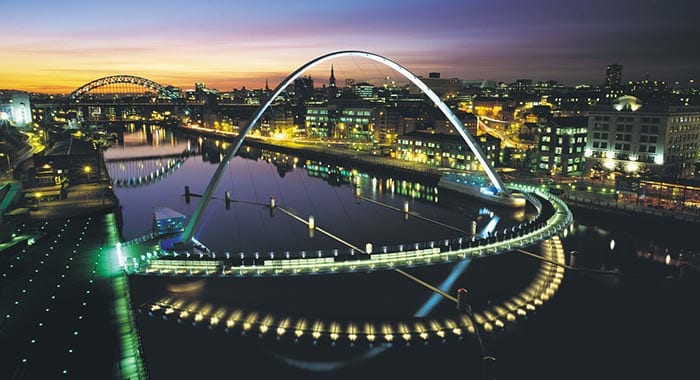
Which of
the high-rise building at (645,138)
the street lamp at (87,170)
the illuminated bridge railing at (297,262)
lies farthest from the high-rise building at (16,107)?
the high-rise building at (645,138)

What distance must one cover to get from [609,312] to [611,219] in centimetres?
1879

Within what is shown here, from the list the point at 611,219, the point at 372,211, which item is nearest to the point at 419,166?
the point at 372,211

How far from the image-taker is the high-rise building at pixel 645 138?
5025 cm

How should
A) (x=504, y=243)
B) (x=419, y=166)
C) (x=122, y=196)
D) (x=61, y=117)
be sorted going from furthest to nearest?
(x=61, y=117), (x=419, y=166), (x=122, y=196), (x=504, y=243)

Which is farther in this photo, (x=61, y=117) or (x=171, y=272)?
(x=61, y=117)

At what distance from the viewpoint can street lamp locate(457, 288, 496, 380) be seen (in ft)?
58.6

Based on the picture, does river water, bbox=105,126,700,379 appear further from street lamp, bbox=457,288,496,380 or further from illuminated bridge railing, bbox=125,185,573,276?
illuminated bridge railing, bbox=125,185,573,276

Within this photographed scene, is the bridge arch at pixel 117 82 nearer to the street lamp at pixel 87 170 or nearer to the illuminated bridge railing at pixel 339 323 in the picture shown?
the street lamp at pixel 87 170

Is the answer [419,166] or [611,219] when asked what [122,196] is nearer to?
[419,166]

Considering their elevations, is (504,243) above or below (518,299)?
above

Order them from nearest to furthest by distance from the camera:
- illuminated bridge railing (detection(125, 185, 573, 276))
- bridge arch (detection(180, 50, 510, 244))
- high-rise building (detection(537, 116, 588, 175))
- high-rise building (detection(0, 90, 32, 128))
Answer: illuminated bridge railing (detection(125, 185, 573, 276)), bridge arch (detection(180, 50, 510, 244)), high-rise building (detection(537, 116, 588, 175)), high-rise building (detection(0, 90, 32, 128))

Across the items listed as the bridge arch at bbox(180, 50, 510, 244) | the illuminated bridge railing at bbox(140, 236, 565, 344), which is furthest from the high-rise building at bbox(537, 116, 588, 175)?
the illuminated bridge railing at bbox(140, 236, 565, 344)

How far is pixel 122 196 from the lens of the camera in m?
52.1

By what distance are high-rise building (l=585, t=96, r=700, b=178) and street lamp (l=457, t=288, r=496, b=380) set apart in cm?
3958
